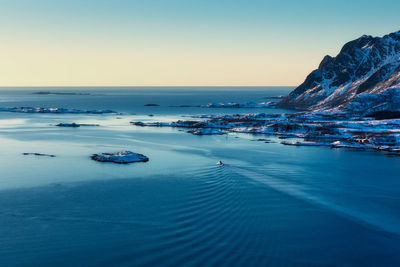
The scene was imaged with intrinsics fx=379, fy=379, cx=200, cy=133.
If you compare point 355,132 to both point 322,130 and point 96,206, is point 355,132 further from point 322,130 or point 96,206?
point 96,206

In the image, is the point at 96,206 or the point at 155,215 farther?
the point at 96,206

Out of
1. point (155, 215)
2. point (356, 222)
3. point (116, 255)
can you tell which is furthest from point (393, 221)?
point (116, 255)

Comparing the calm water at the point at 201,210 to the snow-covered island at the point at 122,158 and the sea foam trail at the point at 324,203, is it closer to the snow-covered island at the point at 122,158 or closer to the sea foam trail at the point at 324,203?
the sea foam trail at the point at 324,203

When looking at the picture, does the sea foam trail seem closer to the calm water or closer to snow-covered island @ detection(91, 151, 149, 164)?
the calm water

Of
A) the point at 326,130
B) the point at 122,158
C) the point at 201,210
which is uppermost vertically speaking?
the point at 326,130

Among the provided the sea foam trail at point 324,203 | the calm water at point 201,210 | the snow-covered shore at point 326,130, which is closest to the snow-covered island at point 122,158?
the calm water at point 201,210

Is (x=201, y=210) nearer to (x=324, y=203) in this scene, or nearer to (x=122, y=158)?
(x=324, y=203)

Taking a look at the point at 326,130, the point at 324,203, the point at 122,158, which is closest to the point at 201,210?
the point at 324,203
